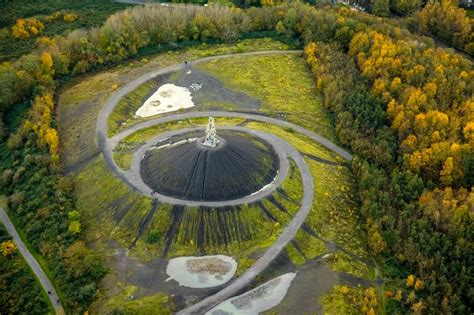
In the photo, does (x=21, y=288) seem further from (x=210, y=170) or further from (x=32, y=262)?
(x=210, y=170)

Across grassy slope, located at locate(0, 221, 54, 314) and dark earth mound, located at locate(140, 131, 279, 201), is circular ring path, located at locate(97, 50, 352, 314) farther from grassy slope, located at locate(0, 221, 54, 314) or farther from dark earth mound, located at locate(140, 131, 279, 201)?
grassy slope, located at locate(0, 221, 54, 314)

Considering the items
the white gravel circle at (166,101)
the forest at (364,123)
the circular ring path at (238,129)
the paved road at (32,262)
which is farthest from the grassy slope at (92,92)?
the paved road at (32,262)

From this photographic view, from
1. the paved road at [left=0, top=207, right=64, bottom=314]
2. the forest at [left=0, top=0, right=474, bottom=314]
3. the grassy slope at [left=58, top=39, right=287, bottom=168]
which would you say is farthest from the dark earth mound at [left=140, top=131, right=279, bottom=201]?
the paved road at [left=0, top=207, right=64, bottom=314]

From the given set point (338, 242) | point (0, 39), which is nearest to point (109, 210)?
point (338, 242)

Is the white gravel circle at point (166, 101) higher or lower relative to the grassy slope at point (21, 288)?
higher

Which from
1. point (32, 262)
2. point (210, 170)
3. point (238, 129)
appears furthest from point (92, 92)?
point (32, 262)

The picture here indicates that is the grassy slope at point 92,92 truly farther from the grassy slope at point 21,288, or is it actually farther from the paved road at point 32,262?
the grassy slope at point 21,288

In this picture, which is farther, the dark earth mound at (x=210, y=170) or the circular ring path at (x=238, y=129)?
the dark earth mound at (x=210, y=170)
